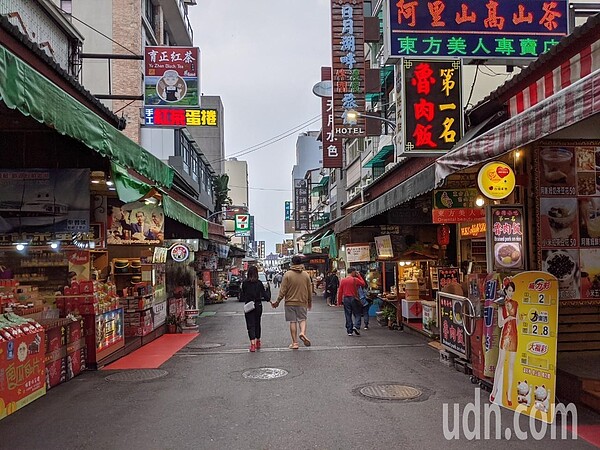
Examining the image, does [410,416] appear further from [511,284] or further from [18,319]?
[18,319]

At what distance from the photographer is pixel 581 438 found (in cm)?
537

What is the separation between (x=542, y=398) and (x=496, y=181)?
2894mm

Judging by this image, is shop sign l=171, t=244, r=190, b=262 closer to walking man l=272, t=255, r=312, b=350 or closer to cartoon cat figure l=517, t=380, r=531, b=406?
walking man l=272, t=255, r=312, b=350

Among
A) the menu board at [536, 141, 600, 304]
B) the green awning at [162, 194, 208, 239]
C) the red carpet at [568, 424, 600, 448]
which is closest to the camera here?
the red carpet at [568, 424, 600, 448]

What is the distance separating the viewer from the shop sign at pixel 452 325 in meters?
8.36

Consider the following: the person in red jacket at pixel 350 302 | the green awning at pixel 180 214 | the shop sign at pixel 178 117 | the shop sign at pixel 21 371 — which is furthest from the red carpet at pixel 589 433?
the shop sign at pixel 178 117

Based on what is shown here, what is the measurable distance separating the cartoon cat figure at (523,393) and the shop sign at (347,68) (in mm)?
13535

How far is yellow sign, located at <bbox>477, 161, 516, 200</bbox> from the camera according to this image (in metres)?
7.18

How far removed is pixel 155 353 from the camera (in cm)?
1142

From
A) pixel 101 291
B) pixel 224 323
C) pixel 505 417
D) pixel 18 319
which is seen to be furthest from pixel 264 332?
pixel 505 417

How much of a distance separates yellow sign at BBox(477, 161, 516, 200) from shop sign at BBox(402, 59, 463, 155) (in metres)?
3.12

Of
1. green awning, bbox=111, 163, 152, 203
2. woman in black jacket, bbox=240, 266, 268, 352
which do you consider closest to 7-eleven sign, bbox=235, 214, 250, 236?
woman in black jacket, bbox=240, 266, 268, 352

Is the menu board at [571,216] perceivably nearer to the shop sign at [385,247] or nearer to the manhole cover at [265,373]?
the manhole cover at [265,373]

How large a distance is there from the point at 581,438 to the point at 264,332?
33.1 ft
